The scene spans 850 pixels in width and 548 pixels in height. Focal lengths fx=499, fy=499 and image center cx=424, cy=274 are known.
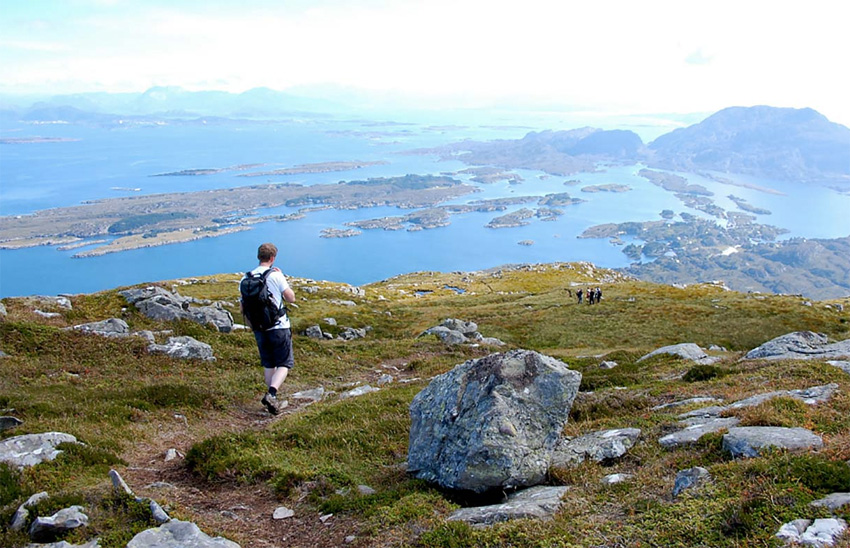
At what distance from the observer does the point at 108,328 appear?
25047 millimetres

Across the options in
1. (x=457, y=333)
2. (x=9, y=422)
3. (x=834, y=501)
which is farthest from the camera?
(x=457, y=333)

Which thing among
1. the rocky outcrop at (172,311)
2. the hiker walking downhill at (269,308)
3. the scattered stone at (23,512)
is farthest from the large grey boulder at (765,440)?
the rocky outcrop at (172,311)

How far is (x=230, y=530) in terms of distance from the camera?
30.1 feet

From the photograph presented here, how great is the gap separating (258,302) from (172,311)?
17887 millimetres

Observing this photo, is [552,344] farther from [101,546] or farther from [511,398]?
[101,546]

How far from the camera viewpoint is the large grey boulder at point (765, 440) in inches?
360

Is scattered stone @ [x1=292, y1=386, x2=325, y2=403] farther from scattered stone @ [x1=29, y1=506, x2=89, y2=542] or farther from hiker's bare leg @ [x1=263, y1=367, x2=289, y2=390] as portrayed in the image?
scattered stone @ [x1=29, y1=506, x2=89, y2=542]

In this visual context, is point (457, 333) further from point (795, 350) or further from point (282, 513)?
point (282, 513)

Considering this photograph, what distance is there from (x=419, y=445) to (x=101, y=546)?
6273 millimetres

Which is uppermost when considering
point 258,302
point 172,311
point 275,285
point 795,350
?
point 275,285

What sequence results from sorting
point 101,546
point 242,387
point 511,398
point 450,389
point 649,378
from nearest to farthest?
point 101,546 < point 511,398 < point 450,389 < point 242,387 < point 649,378

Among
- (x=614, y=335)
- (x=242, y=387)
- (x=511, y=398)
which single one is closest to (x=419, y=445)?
(x=511, y=398)

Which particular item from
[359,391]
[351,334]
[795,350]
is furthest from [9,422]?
[795,350]

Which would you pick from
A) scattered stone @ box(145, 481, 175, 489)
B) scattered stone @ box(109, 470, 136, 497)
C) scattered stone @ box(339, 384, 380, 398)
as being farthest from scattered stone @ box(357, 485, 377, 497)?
scattered stone @ box(339, 384, 380, 398)
